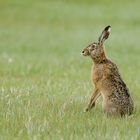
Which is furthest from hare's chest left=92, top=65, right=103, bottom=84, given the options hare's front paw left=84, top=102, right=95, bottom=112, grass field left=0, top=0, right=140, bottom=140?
grass field left=0, top=0, right=140, bottom=140

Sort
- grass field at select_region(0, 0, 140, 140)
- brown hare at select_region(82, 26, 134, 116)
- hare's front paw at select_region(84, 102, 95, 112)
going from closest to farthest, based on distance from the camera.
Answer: grass field at select_region(0, 0, 140, 140)
brown hare at select_region(82, 26, 134, 116)
hare's front paw at select_region(84, 102, 95, 112)

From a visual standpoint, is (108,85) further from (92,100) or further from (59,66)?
(59,66)

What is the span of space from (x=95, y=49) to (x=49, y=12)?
25974 mm

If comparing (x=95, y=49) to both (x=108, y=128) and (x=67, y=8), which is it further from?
(x=67, y=8)

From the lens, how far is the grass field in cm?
842

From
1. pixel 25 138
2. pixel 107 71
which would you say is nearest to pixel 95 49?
pixel 107 71

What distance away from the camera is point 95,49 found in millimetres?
10469

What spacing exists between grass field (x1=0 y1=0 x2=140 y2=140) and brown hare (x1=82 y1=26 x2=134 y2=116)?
8.2 inches

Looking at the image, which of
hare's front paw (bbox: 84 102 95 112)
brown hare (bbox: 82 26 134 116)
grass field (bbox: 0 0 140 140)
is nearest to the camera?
grass field (bbox: 0 0 140 140)

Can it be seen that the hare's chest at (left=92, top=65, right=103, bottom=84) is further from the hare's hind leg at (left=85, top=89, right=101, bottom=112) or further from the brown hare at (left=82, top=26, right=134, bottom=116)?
the hare's hind leg at (left=85, top=89, right=101, bottom=112)

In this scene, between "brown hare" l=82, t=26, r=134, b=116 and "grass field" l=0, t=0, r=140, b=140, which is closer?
"grass field" l=0, t=0, r=140, b=140

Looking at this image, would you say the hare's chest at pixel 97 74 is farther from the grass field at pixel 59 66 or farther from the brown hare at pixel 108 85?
the grass field at pixel 59 66

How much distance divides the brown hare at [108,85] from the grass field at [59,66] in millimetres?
208

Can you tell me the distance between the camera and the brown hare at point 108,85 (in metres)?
9.46
